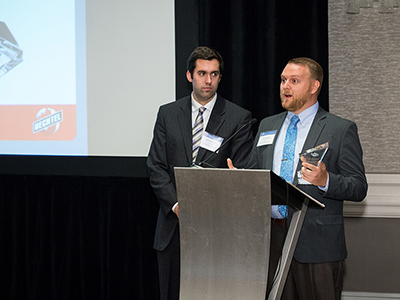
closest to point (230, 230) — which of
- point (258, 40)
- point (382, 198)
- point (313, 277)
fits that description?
point (313, 277)

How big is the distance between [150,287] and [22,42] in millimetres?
2174

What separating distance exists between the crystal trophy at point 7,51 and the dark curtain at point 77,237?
90cm

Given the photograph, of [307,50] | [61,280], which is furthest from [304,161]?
[61,280]

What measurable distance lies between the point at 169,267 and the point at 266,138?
1070mm

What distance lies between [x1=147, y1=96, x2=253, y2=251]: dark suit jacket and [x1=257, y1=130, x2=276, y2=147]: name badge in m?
0.33

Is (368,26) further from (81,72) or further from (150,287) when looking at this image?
(150,287)

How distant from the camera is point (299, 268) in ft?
6.51

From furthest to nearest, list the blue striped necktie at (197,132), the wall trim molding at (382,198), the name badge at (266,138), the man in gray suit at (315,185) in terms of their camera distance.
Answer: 1. the wall trim molding at (382,198)
2. the blue striped necktie at (197,132)
3. the name badge at (266,138)
4. the man in gray suit at (315,185)

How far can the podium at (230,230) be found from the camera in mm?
1447

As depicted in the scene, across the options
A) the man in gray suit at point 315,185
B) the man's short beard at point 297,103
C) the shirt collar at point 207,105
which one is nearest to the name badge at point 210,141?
the shirt collar at point 207,105

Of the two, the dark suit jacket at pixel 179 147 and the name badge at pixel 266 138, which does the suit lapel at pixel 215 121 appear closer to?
the dark suit jacket at pixel 179 147

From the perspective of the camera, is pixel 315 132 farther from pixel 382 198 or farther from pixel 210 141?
pixel 382 198

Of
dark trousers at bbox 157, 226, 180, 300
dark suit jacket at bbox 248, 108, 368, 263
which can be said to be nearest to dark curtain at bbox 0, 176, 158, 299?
→ dark trousers at bbox 157, 226, 180, 300

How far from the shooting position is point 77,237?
332 cm
